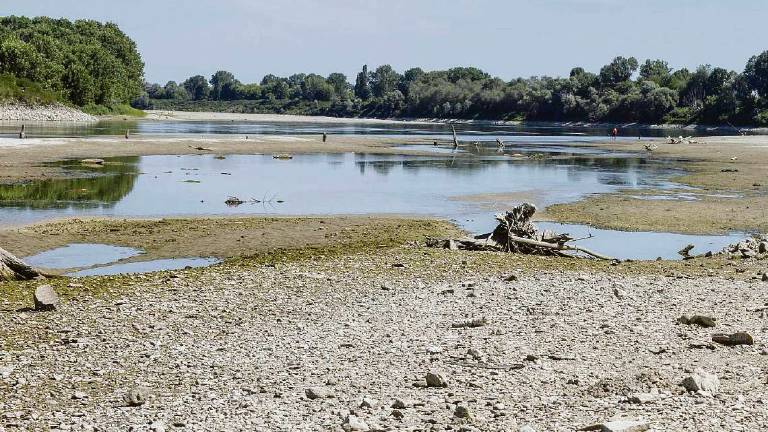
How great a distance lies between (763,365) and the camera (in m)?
12.5

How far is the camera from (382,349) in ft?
44.1

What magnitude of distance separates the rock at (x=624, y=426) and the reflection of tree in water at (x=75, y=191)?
28.6 meters

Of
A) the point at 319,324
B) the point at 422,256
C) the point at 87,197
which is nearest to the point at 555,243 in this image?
the point at 422,256

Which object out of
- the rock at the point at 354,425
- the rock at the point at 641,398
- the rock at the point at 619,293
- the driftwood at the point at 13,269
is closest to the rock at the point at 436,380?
the rock at the point at 354,425

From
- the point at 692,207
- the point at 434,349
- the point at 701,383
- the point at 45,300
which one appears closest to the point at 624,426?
the point at 701,383

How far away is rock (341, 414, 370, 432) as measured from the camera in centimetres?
991

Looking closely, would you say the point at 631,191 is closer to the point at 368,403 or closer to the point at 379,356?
the point at 379,356

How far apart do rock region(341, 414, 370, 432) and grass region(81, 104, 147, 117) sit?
163 metres

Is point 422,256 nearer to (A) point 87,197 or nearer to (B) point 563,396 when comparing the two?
(B) point 563,396

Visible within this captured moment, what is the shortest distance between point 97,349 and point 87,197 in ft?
85.4

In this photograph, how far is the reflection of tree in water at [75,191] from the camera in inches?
1388

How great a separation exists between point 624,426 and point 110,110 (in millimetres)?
179367

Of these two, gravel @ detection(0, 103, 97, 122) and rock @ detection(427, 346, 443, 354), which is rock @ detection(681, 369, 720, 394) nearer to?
rock @ detection(427, 346, 443, 354)

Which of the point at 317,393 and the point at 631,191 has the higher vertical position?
the point at 317,393
